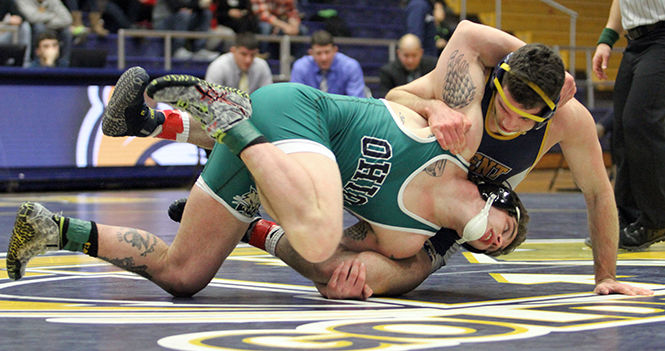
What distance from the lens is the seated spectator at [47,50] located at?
918 centimetres

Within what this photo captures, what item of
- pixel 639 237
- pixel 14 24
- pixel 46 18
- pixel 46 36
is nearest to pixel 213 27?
pixel 46 18

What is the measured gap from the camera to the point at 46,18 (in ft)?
32.7

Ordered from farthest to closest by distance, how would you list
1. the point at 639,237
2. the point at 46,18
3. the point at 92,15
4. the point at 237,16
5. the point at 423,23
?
1. the point at 237,16
2. the point at 92,15
3. the point at 423,23
4. the point at 46,18
5. the point at 639,237

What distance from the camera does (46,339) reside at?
2.25 meters

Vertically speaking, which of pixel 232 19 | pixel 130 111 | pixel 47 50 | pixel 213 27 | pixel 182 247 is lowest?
pixel 213 27

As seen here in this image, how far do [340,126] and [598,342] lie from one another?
109 centimetres

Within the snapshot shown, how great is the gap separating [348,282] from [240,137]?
23.3 inches

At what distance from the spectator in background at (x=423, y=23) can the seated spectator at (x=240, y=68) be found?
95.0 inches

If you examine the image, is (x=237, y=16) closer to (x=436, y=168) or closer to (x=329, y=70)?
(x=329, y=70)

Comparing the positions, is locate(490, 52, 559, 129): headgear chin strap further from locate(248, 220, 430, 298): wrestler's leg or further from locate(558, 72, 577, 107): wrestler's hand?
locate(248, 220, 430, 298): wrestler's leg

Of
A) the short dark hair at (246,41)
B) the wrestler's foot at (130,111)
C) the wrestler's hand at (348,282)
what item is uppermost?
→ the wrestler's foot at (130,111)

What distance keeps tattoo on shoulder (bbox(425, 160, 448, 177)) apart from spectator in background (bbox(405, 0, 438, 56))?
7.79 metres

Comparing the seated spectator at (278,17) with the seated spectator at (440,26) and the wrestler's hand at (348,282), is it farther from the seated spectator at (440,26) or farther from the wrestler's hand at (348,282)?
the wrestler's hand at (348,282)

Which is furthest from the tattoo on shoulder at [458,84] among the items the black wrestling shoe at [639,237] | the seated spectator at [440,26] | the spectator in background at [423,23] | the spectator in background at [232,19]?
the spectator in background at [232,19]
